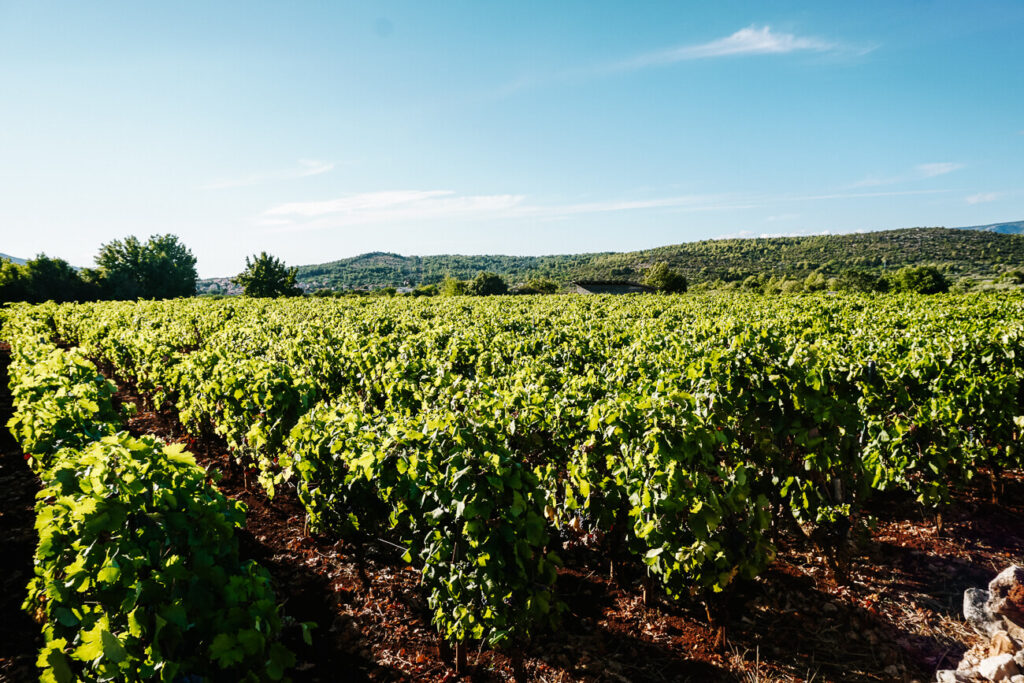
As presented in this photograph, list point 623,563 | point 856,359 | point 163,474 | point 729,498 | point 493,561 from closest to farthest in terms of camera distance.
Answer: point 163,474, point 493,561, point 729,498, point 623,563, point 856,359

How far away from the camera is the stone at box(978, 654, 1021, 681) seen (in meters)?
2.86

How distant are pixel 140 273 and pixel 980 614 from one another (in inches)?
3110

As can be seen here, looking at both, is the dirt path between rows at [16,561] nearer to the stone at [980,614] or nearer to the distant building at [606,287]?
the stone at [980,614]

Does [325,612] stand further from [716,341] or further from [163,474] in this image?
[716,341]

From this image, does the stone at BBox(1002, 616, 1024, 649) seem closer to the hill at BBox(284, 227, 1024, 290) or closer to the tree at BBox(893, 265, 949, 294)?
the tree at BBox(893, 265, 949, 294)

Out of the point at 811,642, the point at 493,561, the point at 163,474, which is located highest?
the point at 163,474

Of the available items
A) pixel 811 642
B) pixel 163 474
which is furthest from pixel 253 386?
pixel 811 642

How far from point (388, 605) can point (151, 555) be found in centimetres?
249

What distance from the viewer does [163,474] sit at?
8.89 ft

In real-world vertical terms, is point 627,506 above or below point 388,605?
above

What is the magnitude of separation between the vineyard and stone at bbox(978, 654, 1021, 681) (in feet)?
1.99

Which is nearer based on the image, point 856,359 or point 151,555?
point 151,555

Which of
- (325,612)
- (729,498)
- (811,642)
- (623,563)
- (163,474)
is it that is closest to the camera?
(163,474)

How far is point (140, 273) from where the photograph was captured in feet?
200
